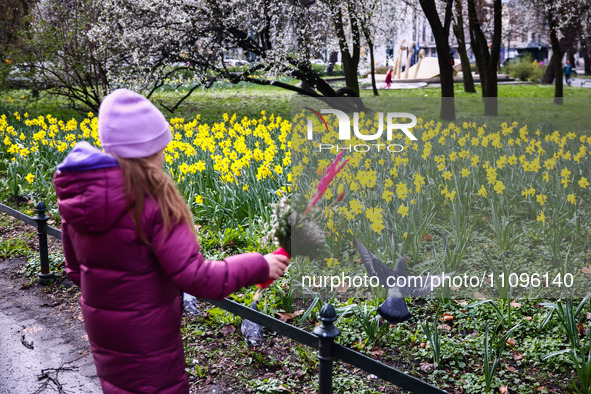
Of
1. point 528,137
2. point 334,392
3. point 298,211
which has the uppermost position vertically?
point 528,137

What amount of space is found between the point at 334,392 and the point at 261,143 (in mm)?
4053

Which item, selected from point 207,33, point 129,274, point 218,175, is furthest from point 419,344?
point 207,33

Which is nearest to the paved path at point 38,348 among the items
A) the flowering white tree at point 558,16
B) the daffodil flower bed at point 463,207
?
the daffodil flower bed at point 463,207

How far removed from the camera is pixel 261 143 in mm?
6461

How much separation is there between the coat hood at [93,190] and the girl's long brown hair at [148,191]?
0.9 inches

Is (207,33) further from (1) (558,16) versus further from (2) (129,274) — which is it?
(1) (558,16)

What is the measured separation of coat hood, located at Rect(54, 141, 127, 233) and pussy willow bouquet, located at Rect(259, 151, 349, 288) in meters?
1.00

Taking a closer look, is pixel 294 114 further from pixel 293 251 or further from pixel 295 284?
pixel 295 284

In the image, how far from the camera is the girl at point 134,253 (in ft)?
5.28

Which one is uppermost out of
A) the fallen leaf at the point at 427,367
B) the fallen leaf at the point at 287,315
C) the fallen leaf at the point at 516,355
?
the fallen leaf at the point at 287,315

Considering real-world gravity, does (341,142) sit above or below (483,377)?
above

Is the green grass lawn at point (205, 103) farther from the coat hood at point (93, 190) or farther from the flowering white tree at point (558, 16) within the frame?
the coat hood at point (93, 190)

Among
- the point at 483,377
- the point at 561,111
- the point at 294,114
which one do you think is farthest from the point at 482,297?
the point at 561,111

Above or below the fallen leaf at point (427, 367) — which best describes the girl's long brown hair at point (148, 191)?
above
